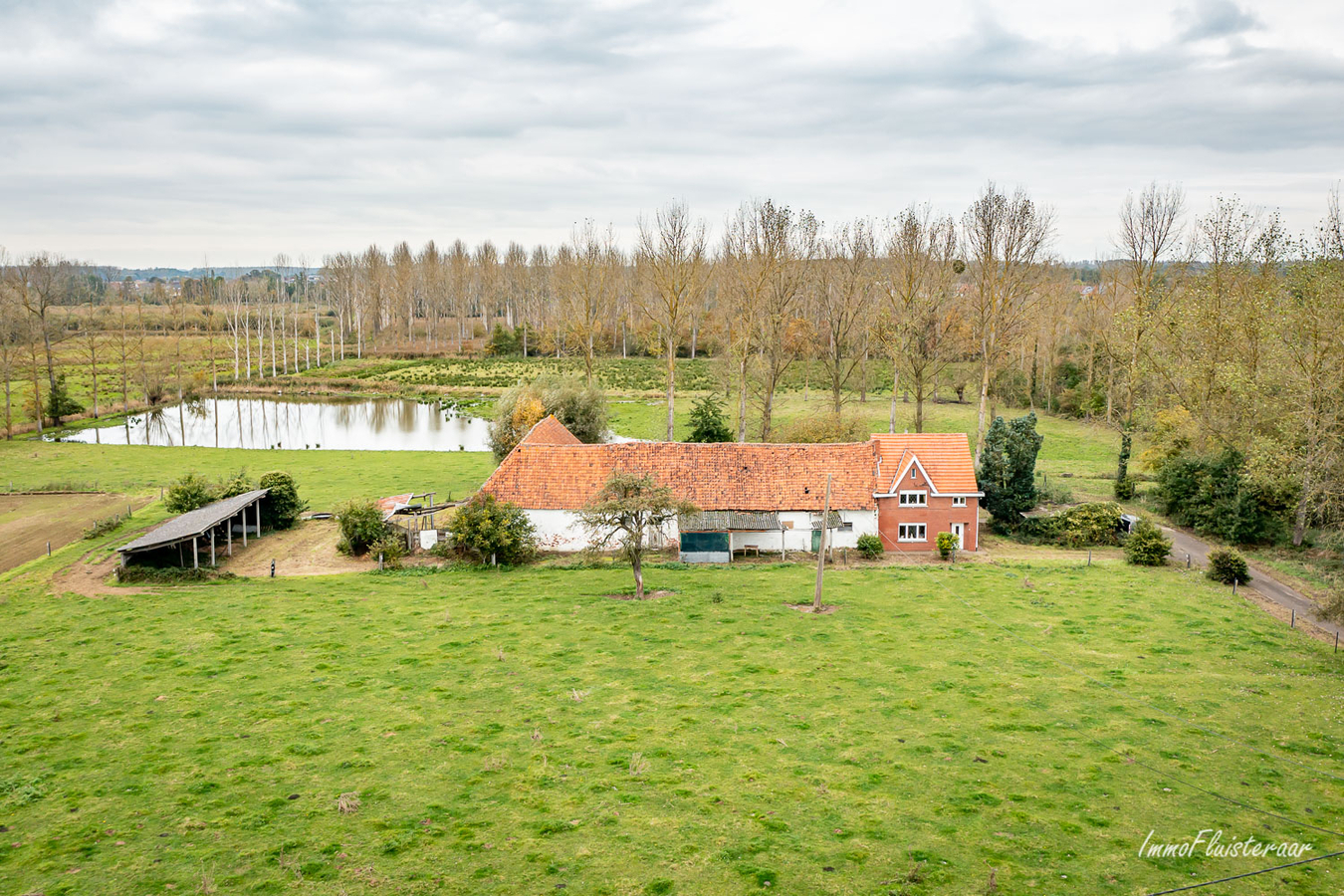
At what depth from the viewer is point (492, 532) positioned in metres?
31.4

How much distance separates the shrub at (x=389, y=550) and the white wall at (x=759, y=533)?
209 inches

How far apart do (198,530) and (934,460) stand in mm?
29343

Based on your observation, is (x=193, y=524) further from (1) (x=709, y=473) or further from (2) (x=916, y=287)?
(2) (x=916, y=287)

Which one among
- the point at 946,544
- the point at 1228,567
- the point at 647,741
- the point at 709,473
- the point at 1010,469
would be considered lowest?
the point at 647,741

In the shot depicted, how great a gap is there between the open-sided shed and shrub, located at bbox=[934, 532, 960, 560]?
2849cm

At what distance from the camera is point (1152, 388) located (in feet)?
148


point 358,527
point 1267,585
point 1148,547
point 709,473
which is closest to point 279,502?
point 358,527

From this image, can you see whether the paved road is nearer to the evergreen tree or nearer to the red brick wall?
the evergreen tree

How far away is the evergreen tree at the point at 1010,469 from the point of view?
3656 centimetres

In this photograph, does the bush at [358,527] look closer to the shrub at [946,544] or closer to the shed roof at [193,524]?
the shed roof at [193,524]

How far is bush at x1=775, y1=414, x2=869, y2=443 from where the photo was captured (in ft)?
145

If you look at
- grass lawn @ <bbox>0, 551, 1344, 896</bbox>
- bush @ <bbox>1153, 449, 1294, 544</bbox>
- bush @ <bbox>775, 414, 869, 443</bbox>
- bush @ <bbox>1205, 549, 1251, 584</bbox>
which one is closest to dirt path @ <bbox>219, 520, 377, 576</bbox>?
grass lawn @ <bbox>0, 551, 1344, 896</bbox>

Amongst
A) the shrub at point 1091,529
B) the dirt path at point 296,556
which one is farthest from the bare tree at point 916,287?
the dirt path at point 296,556

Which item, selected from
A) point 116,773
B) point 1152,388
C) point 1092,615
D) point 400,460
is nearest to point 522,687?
point 116,773
